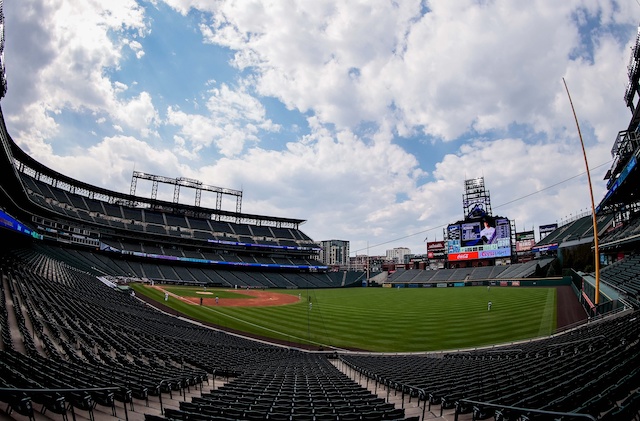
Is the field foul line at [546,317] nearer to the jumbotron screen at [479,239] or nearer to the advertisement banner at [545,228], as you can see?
the jumbotron screen at [479,239]

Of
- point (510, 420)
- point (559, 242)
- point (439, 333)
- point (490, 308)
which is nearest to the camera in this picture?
point (510, 420)

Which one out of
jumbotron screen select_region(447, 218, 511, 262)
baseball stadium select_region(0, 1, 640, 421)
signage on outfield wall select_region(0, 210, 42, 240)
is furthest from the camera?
jumbotron screen select_region(447, 218, 511, 262)

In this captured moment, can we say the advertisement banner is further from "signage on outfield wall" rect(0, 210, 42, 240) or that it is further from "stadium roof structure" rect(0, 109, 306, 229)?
"signage on outfield wall" rect(0, 210, 42, 240)

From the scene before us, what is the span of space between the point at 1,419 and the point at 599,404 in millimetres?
9245

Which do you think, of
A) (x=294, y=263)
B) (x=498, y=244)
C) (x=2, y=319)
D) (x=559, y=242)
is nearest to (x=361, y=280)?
(x=294, y=263)

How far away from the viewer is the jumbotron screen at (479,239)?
248ft

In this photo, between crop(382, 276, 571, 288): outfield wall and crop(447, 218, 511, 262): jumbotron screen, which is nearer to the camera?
crop(382, 276, 571, 288): outfield wall

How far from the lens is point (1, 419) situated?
5.10 meters

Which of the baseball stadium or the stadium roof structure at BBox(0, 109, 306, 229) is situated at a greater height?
the stadium roof structure at BBox(0, 109, 306, 229)

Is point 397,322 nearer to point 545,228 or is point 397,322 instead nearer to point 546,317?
point 546,317

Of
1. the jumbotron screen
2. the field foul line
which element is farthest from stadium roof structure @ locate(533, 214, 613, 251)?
the field foul line

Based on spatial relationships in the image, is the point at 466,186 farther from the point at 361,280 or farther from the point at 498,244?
the point at 361,280

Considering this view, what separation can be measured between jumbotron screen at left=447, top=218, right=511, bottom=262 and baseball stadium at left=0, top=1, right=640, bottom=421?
316 millimetres

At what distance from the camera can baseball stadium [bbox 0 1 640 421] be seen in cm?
672
